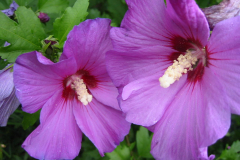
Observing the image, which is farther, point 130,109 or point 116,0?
point 116,0

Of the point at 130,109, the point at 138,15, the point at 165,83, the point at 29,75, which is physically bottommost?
the point at 130,109

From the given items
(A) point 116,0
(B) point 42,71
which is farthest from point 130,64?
(A) point 116,0

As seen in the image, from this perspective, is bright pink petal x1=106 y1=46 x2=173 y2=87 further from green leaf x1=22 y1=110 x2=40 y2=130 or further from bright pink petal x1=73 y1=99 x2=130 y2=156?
green leaf x1=22 y1=110 x2=40 y2=130

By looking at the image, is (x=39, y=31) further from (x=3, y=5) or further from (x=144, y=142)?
(x=144, y=142)

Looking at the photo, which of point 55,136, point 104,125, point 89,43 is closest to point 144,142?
point 104,125

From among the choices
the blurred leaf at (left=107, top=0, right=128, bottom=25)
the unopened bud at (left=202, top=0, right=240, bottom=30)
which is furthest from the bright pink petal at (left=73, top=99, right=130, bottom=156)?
the blurred leaf at (left=107, top=0, right=128, bottom=25)

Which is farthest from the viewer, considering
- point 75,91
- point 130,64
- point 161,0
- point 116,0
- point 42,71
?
point 116,0

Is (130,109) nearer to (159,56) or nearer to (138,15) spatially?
(159,56)
